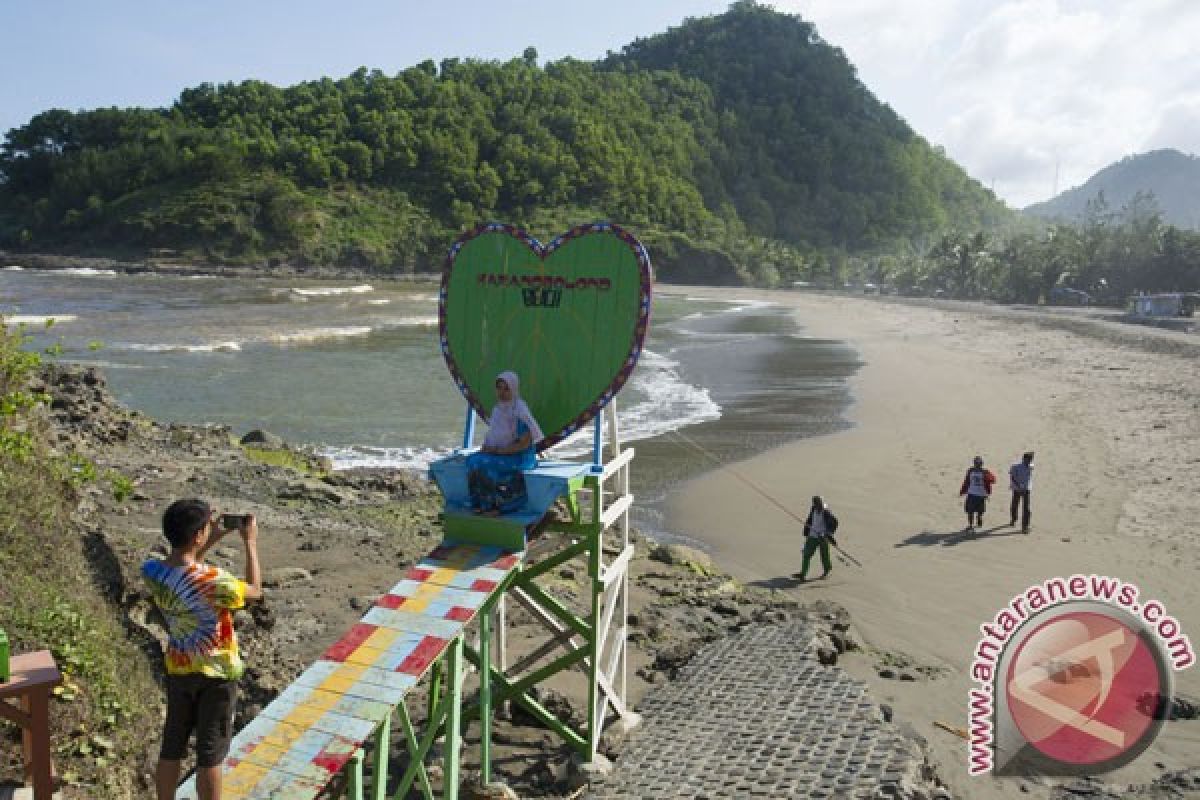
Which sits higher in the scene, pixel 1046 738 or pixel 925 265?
pixel 925 265

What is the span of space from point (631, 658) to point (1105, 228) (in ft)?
313

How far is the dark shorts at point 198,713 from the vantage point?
396 centimetres

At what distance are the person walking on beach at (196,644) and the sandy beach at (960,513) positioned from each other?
5.43 metres

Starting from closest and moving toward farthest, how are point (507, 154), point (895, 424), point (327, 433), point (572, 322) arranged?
point (572, 322) → point (327, 433) → point (895, 424) → point (507, 154)

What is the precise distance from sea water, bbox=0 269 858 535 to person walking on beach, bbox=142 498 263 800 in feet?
16.3

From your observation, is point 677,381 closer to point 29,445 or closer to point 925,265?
point 29,445

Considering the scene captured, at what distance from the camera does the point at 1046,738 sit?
722cm

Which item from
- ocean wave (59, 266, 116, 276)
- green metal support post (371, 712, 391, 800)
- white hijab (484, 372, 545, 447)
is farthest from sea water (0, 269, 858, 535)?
ocean wave (59, 266, 116, 276)

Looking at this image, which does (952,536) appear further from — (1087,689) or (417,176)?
(417,176)

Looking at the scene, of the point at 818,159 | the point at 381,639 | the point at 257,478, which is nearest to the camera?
the point at 381,639

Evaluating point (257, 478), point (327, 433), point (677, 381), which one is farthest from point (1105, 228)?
point (257, 478)

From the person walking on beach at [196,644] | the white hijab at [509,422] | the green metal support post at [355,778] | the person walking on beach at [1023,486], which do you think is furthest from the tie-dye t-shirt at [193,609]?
the person walking on beach at [1023,486]

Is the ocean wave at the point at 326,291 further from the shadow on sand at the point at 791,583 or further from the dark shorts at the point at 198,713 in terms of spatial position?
the dark shorts at the point at 198,713

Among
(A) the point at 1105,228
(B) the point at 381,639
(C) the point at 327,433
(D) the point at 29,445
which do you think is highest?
(A) the point at 1105,228
